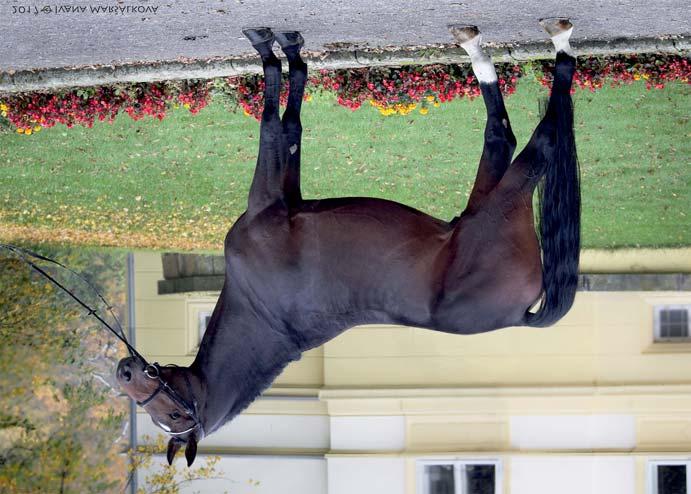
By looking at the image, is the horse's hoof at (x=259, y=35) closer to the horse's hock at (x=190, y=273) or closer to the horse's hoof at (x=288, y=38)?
the horse's hoof at (x=288, y=38)

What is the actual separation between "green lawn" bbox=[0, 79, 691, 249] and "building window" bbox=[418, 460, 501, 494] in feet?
7.59

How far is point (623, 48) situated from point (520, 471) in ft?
13.7

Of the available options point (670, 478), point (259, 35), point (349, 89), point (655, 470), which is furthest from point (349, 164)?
point (670, 478)

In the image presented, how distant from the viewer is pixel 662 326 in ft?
24.9

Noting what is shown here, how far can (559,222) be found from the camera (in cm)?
345

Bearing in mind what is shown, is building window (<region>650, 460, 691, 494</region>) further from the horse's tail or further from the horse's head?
the horse's head

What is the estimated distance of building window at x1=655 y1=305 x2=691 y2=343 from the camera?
7559 mm

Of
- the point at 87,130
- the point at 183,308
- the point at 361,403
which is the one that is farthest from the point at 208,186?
the point at 361,403

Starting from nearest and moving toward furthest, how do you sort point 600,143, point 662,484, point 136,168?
1. point 600,143
2. point 136,168
3. point 662,484

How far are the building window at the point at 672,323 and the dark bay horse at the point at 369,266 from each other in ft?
14.9

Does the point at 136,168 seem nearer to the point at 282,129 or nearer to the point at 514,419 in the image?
the point at 282,129

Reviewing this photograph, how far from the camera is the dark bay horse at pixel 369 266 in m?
3.27

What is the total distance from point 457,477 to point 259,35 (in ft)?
16.4

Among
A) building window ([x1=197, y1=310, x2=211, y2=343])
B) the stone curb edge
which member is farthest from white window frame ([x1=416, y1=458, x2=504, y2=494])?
the stone curb edge
